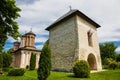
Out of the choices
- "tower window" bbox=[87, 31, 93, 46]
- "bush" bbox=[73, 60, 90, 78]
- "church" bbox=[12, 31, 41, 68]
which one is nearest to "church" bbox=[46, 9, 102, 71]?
"tower window" bbox=[87, 31, 93, 46]

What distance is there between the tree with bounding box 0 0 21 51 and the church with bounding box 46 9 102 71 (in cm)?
630

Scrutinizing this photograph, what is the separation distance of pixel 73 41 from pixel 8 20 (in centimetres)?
846

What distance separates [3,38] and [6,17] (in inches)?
101

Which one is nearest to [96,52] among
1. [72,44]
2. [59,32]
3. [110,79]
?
[72,44]

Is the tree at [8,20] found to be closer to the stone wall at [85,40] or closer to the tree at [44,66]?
the tree at [44,66]

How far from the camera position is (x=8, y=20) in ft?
49.9

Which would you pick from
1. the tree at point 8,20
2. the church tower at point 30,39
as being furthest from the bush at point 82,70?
the church tower at point 30,39

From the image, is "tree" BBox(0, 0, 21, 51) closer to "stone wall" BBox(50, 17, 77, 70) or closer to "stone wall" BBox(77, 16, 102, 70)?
"stone wall" BBox(50, 17, 77, 70)

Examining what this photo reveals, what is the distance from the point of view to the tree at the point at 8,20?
14398mm

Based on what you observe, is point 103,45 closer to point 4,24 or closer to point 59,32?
point 59,32

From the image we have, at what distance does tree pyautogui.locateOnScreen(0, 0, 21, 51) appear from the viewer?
567 inches

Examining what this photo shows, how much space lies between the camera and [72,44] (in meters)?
16.3

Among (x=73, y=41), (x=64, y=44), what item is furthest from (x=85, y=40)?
(x=64, y=44)

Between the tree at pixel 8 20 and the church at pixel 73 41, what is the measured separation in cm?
630
